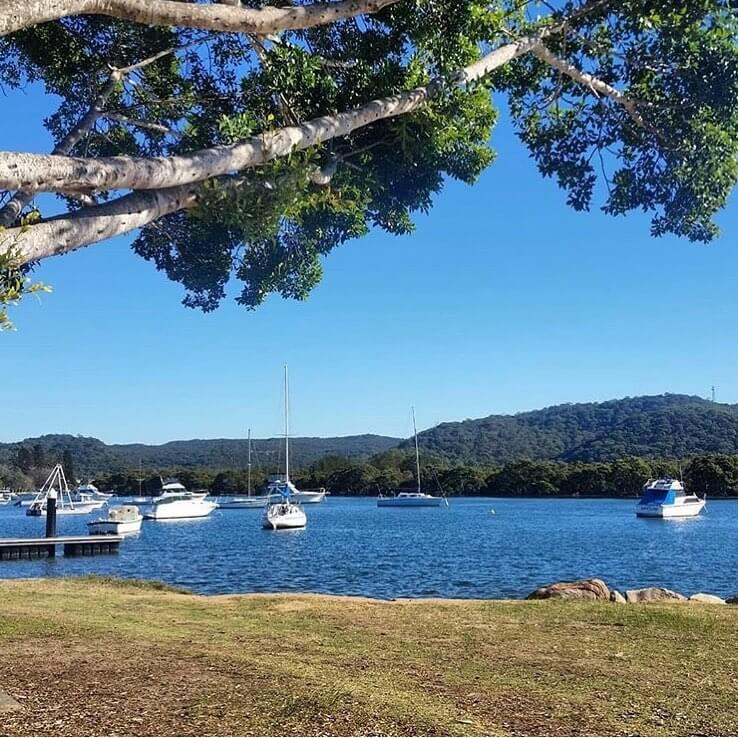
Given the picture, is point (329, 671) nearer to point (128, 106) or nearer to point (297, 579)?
point (128, 106)

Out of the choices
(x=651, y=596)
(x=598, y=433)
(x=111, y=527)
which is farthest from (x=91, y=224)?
(x=598, y=433)

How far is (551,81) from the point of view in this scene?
36.3ft

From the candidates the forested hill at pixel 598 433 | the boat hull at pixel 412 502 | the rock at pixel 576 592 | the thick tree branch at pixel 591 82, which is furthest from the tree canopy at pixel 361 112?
the forested hill at pixel 598 433

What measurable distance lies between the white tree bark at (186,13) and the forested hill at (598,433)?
126 metres

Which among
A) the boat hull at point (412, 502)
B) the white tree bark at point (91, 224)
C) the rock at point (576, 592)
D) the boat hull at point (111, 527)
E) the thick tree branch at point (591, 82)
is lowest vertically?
the boat hull at point (412, 502)

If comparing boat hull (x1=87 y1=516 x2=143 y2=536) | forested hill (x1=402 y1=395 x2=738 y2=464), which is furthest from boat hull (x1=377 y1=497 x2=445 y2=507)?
boat hull (x1=87 y1=516 x2=143 y2=536)

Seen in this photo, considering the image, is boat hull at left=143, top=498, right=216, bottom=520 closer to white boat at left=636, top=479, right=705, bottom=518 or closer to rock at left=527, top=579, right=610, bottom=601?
white boat at left=636, top=479, right=705, bottom=518

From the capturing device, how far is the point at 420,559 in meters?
34.9

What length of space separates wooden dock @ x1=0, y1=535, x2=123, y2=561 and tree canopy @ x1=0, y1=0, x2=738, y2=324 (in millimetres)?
32602

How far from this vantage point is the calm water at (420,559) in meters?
26.6

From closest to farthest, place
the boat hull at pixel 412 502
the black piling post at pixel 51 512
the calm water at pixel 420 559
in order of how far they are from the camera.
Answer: the calm water at pixel 420 559, the black piling post at pixel 51 512, the boat hull at pixel 412 502

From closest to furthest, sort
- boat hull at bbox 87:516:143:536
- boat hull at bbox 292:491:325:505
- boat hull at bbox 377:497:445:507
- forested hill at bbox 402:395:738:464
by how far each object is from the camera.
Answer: boat hull at bbox 87:516:143:536, boat hull at bbox 292:491:325:505, boat hull at bbox 377:497:445:507, forested hill at bbox 402:395:738:464

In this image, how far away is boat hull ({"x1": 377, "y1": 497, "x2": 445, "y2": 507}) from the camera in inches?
4395

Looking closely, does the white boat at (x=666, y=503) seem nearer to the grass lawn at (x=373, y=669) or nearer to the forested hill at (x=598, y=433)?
the forested hill at (x=598, y=433)
